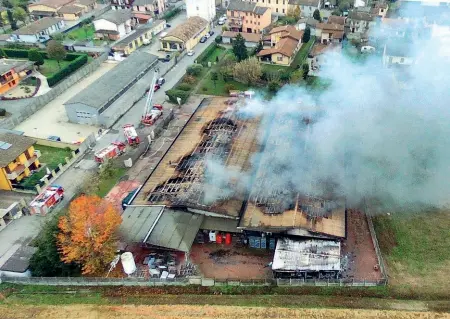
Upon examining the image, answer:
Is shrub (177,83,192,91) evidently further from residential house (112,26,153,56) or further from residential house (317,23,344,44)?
residential house (317,23,344,44)

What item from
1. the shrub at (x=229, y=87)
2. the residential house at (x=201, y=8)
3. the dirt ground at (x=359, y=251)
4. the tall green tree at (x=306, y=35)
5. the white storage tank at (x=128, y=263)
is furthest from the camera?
the residential house at (x=201, y=8)

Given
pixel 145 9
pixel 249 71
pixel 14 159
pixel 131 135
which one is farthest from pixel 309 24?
pixel 14 159

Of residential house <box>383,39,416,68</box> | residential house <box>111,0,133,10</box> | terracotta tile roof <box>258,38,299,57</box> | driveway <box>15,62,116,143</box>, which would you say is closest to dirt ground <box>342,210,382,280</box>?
residential house <box>383,39,416,68</box>

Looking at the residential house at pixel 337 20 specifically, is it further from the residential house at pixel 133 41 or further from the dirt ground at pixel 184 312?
the dirt ground at pixel 184 312

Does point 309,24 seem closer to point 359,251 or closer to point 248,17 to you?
point 248,17

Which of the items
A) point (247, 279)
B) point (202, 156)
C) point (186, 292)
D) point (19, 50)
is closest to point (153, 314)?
point (186, 292)

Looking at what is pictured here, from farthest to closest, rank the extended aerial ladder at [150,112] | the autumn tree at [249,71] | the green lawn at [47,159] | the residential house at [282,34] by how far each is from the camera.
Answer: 1. the residential house at [282,34]
2. the autumn tree at [249,71]
3. the extended aerial ladder at [150,112]
4. the green lawn at [47,159]

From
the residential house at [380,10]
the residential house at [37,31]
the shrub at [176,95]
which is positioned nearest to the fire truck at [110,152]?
the shrub at [176,95]
